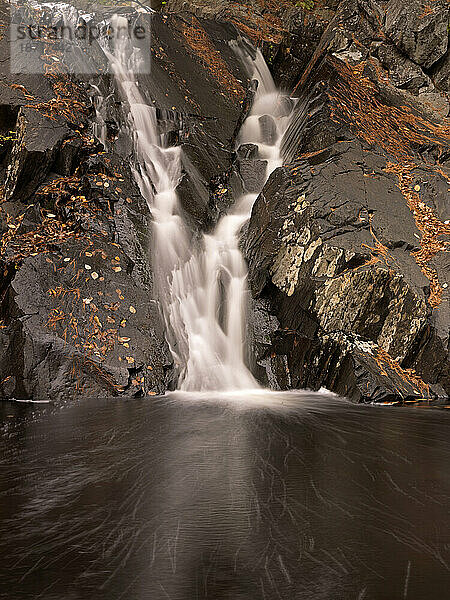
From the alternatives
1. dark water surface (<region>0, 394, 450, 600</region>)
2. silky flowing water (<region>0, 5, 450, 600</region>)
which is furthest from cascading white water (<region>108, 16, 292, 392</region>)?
dark water surface (<region>0, 394, 450, 600</region>)

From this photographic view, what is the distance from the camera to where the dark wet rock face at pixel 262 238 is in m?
6.16

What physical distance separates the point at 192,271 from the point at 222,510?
532 cm

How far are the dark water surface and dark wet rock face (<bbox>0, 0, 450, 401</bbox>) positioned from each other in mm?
1642

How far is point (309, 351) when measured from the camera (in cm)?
653

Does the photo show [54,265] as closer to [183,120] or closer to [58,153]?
[58,153]

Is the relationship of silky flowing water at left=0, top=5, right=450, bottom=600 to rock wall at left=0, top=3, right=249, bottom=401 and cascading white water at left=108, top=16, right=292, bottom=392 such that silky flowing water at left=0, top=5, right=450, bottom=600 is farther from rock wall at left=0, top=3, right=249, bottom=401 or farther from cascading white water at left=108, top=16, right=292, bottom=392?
rock wall at left=0, top=3, right=249, bottom=401

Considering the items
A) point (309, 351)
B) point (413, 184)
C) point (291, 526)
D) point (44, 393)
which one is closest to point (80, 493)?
point (291, 526)

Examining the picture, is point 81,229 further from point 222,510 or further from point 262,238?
point 222,510

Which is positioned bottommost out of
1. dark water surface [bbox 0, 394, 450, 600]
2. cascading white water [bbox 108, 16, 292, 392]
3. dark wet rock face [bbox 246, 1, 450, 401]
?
cascading white water [bbox 108, 16, 292, 392]

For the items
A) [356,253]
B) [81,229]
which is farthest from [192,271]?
[356,253]

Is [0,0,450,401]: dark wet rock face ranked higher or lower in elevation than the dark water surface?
lower

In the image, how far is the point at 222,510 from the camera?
2.51 meters

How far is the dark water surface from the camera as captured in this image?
6.05ft

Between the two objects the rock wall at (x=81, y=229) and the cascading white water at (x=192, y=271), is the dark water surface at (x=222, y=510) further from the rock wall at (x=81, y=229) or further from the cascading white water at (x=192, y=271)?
the cascading white water at (x=192, y=271)
